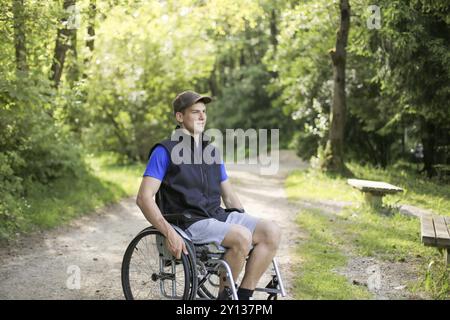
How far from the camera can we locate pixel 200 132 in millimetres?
3988

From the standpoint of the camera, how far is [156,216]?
3.58m

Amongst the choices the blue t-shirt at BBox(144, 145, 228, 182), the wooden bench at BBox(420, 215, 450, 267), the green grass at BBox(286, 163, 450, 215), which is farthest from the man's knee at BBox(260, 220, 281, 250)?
the green grass at BBox(286, 163, 450, 215)

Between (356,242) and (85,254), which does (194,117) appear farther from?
(356,242)

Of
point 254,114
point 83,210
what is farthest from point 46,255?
point 254,114

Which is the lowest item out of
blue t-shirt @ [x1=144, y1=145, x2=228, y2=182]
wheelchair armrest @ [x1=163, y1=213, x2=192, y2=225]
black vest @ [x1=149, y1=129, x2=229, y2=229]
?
wheelchair armrest @ [x1=163, y1=213, x2=192, y2=225]

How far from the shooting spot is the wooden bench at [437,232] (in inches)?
175

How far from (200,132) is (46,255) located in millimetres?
2673

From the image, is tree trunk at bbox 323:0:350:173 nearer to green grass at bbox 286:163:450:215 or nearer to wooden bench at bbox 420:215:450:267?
green grass at bbox 286:163:450:215

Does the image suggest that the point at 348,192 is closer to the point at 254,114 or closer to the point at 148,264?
the point at 148,264

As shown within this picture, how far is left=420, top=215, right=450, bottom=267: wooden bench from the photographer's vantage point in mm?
4449

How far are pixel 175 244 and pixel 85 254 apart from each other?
2650mm

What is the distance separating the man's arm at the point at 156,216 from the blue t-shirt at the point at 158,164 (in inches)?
1.4

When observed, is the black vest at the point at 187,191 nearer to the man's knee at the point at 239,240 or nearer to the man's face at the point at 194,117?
the man's face at the point at 194,117

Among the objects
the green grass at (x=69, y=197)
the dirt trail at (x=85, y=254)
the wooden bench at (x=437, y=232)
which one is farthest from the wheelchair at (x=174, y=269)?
the green grass at (x=69, y=197)
